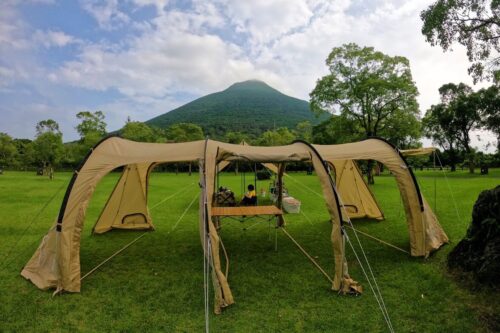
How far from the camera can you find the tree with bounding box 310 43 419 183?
69.6ft

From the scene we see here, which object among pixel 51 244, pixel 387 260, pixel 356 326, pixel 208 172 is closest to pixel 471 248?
pixel 387 260

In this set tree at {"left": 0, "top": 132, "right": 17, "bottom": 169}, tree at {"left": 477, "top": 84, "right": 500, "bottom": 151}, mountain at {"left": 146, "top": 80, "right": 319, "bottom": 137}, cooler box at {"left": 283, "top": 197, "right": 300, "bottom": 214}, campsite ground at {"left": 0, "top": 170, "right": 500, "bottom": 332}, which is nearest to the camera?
campsite ground at {"left": 0, "top": 170, "right": 500, "bottom": 332}

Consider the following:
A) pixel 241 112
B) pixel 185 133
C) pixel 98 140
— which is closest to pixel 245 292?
pixel 98 140

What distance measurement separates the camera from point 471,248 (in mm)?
5125

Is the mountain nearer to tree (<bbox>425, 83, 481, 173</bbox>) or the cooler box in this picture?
tree (<bbox>425, 83, 481, 173</bbox>)

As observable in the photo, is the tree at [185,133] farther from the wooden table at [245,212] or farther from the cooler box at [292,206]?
the wooden table at [245,212]

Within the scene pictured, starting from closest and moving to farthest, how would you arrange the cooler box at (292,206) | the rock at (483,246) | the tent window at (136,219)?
the rock at (483,246) < the tent window at (136,219) < the cooler box at (292,206)

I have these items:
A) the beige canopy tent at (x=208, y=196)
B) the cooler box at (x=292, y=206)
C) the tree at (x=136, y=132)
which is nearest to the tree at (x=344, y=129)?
the cooler box at (x=292, y=206)

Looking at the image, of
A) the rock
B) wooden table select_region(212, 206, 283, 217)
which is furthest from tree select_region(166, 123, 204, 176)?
the rock

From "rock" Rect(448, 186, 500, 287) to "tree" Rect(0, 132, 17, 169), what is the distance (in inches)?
2237

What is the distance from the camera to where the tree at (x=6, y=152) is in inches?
1893

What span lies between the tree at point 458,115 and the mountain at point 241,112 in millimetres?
42818

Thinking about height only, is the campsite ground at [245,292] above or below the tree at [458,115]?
below

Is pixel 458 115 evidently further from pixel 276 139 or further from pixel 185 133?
pixel 185 133
